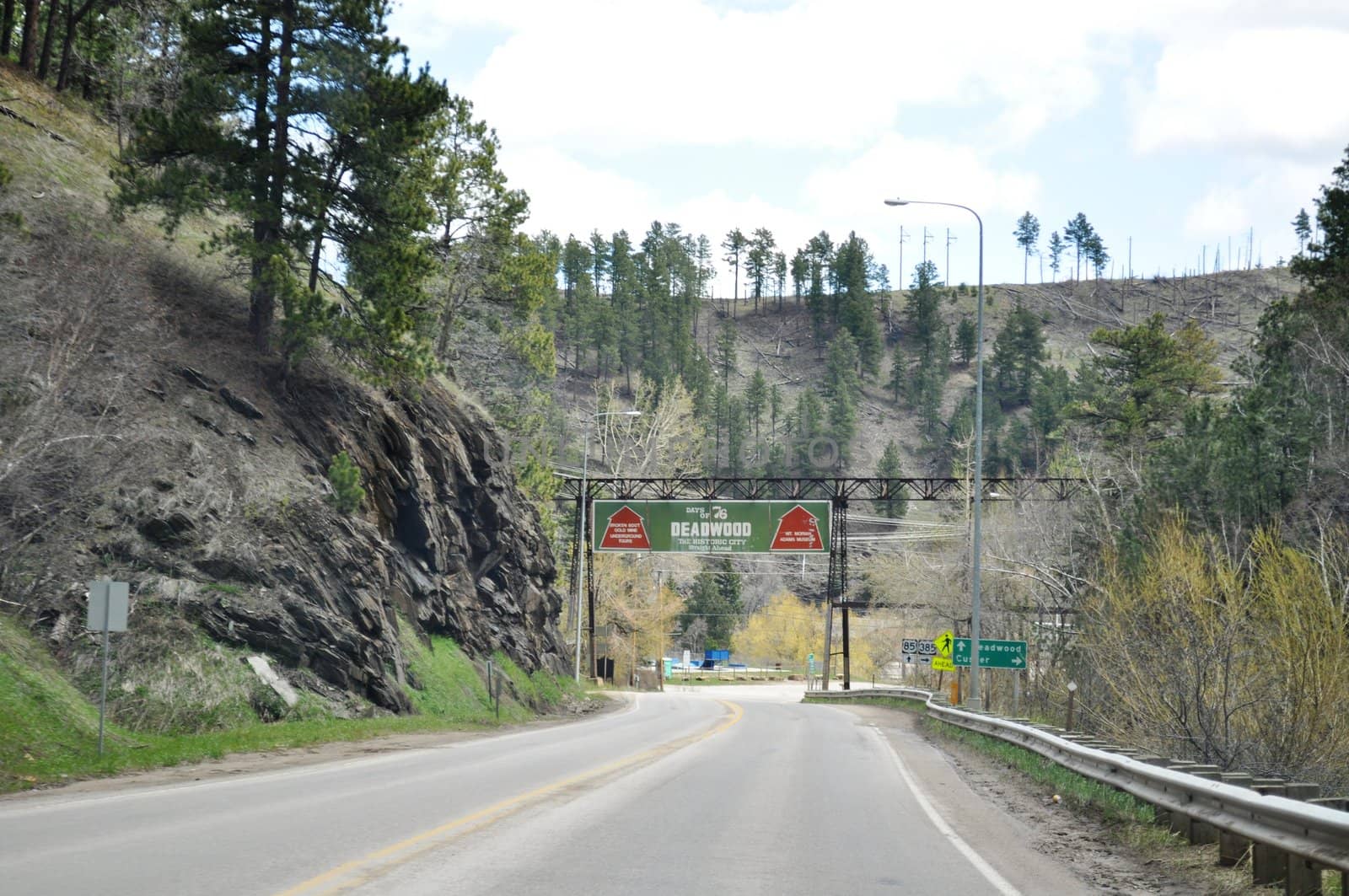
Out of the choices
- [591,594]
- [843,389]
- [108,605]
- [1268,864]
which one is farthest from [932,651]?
[843,389]

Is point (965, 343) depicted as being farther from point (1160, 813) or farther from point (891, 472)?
point (1160, 813)

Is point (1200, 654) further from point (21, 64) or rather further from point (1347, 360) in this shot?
point (21, 64)

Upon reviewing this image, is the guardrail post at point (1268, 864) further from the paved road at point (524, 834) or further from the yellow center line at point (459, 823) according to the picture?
the yellow center line at point (459, 823)

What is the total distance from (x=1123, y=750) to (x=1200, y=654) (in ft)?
18.7

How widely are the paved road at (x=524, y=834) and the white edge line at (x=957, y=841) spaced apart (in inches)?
1.6

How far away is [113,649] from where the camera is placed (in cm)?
1914

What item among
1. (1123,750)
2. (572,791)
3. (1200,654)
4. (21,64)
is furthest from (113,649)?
(21,64)

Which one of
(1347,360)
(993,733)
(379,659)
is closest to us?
(993,733)

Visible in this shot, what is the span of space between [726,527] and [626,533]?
4.58m

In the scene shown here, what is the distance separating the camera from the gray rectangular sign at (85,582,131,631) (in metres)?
15.6

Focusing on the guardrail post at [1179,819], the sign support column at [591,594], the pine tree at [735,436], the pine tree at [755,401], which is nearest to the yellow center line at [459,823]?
the guardrail post at [1179,819]

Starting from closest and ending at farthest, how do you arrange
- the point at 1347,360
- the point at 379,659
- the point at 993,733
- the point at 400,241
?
the point at 993,733
the point at 379,659
the point at 400,241
the point at 1347,360

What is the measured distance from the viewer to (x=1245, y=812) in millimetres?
8297

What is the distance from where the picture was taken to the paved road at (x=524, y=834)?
7.86 meters
